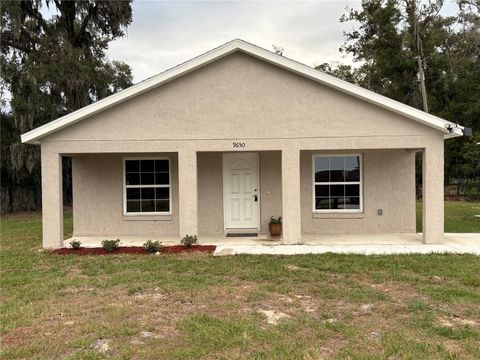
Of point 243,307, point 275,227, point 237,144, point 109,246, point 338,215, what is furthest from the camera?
point 338,215

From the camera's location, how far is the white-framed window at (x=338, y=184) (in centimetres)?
1163

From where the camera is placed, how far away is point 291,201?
1005 centimetres

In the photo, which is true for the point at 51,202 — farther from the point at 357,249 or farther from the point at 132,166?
the point at 357,249

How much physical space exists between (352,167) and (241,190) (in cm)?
310

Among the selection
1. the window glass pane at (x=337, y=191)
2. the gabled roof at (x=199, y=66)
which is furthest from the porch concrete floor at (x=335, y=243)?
the gabled roof at (x=199, y=66)

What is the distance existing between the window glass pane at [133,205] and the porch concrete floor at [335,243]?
80cm

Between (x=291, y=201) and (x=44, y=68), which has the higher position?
(x=44, y=68)

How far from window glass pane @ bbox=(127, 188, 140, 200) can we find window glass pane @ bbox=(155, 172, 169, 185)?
602 mm

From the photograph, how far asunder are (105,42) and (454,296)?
2186cm

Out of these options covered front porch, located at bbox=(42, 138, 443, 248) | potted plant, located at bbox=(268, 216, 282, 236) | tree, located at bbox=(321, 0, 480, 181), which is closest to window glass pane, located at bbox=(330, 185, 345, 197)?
covered front porch, located at bbox=(42, 138, 443, 248)

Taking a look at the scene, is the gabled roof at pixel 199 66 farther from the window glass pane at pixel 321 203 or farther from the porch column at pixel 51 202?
the window glass pane at pixel 321 203

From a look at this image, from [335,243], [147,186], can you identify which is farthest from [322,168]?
Answer: [147,186]

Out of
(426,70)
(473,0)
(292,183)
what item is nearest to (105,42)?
(292,183)

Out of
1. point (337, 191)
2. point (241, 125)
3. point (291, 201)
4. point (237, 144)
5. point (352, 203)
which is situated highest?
point (241, 125)
